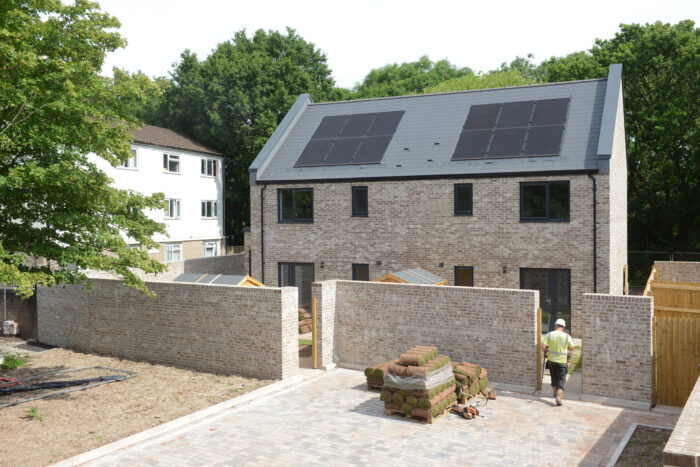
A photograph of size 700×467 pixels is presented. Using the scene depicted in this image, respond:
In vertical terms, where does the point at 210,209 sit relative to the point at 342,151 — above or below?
below

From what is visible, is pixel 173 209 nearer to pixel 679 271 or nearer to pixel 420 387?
pixel 679 271

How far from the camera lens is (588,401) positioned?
12852mm

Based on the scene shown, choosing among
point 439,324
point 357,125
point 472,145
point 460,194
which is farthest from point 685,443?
point 357,125

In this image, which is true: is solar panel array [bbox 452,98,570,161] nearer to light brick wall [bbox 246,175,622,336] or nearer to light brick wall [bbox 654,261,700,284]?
light brick wall [bbox 246,175,622,336]

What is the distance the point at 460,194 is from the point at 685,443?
16.1 meters

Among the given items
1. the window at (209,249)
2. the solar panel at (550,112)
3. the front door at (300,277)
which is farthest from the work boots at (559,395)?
the window at (209,249)

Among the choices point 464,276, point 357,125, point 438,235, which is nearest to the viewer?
point 464,276

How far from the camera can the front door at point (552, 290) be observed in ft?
65.9

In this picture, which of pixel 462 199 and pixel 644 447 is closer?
pixel 644 447

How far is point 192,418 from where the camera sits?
11.8 meters

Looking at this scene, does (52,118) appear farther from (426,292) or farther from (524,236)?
(524,236)

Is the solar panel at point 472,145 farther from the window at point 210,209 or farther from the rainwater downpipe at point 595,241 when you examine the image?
the window at point 210,209

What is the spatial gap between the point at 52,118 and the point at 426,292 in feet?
31.5

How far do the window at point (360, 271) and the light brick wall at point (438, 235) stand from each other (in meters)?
0.22
